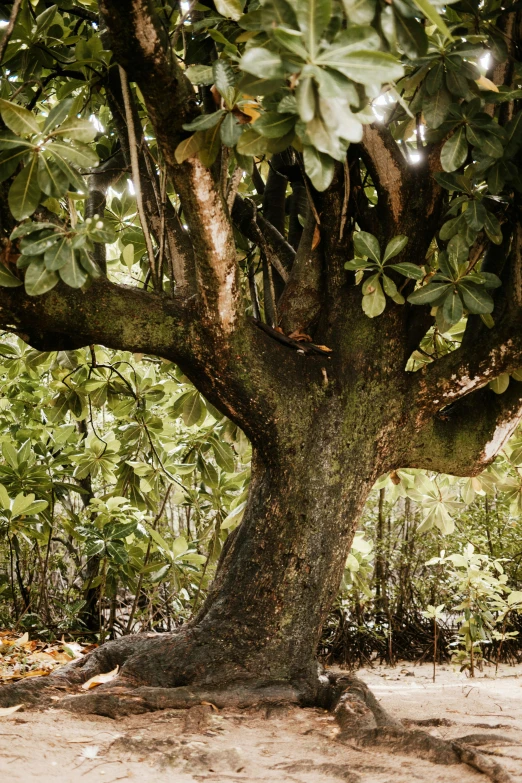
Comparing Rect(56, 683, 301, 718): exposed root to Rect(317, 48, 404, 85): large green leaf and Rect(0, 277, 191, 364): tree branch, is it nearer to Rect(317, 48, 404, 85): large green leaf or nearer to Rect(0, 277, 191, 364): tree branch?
Rect(0, 277, 191, 364): tree branch

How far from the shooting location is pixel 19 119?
1.60 m

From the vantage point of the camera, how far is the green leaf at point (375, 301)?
2219 millimetres

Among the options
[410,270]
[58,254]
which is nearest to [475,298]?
[410,270]

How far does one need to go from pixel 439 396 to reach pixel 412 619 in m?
3.23

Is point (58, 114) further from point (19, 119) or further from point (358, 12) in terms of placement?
point (358, 12)

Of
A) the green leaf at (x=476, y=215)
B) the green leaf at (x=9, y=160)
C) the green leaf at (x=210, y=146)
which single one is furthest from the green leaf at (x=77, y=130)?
the green leaf at (x=476, y=215)

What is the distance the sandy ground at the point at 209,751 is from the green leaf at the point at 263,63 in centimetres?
160

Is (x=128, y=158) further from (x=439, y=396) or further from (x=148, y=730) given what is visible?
(x=148, y=730)

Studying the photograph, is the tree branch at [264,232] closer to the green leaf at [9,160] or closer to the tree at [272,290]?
the tree at [272,290]

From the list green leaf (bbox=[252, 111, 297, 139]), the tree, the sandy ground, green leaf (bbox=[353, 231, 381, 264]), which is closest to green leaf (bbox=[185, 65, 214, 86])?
the tree

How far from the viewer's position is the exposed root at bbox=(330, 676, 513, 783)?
5.38ft

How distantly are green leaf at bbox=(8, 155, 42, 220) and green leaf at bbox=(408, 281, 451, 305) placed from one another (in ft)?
4.20

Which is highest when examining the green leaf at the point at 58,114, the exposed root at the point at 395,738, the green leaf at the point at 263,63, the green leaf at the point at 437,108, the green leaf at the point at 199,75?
the green leaf at the point at 437,108

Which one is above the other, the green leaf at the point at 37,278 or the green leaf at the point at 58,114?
the green leaf at the point at 58,114
